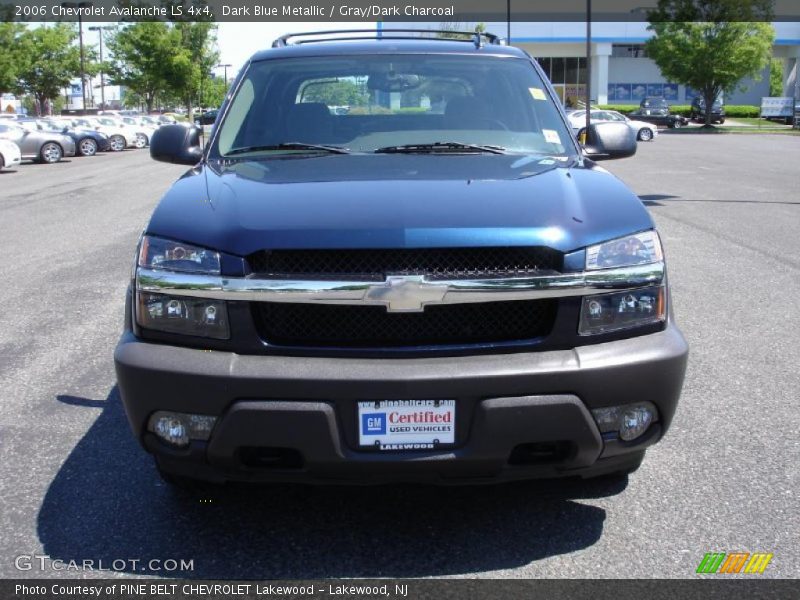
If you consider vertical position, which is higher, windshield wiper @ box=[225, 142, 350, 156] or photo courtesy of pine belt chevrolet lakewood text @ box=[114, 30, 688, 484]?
windshield wiper @ box=[225, 142, 350, 156]

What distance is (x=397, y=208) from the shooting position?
299 cm

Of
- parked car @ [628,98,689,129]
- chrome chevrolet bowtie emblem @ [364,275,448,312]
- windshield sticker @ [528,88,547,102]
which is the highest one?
parked car @ [628,98,689,129]

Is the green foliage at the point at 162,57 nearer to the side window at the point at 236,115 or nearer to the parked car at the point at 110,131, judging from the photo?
the parked car at the point at 110,131

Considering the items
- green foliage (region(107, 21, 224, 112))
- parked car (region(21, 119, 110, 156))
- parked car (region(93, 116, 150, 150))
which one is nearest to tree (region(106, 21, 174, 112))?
green foliage (region(107, 21, 224, 112))

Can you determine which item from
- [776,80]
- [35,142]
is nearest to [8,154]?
[35,142]

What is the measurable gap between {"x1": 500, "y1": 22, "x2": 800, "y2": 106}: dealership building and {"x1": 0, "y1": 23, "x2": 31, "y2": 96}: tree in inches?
1248

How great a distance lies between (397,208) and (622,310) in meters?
0.82

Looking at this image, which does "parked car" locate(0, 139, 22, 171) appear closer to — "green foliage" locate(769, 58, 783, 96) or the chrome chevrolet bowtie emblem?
the chrome chevrolet bowtie emblem

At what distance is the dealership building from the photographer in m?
66.9

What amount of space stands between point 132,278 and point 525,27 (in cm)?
6771

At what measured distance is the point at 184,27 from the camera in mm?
61438

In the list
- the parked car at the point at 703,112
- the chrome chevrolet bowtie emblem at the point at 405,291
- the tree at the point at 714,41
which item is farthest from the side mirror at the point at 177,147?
the parked car at the point at 703,112

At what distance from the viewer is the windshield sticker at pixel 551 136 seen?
4.15m

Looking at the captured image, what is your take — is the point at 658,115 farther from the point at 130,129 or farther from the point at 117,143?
the point at 117,143
